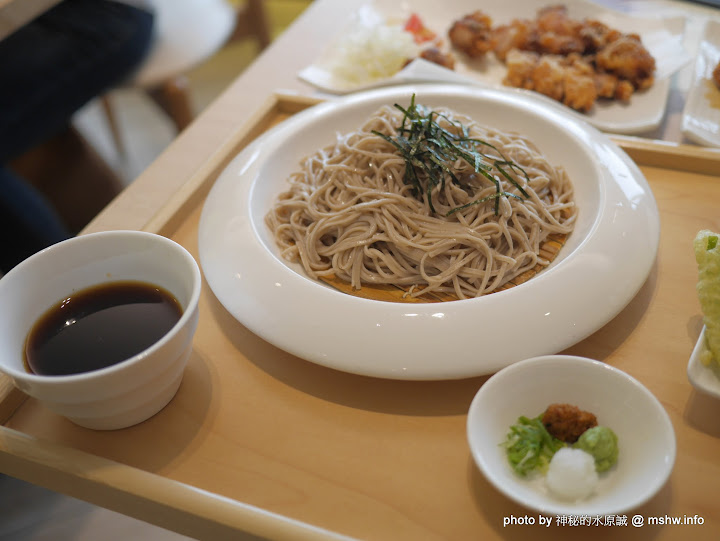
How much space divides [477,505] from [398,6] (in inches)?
93.5

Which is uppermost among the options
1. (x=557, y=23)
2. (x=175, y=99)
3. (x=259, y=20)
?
(x=557, y=23)

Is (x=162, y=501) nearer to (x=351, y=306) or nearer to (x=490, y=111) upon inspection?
(x=351, y=306)

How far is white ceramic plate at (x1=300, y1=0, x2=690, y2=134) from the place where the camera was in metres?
2.07

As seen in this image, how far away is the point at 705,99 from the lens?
1.96 metres

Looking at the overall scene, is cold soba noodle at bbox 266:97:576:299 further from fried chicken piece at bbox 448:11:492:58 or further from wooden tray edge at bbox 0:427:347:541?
fried chicken piece at bbox 448:11:492:58

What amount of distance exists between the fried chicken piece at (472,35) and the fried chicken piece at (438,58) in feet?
0.49

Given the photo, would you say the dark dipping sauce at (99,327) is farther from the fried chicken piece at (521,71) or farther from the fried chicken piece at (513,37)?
the fried chicken piece at (513,37)

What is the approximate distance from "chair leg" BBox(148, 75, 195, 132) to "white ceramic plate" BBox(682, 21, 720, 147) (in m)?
2.36

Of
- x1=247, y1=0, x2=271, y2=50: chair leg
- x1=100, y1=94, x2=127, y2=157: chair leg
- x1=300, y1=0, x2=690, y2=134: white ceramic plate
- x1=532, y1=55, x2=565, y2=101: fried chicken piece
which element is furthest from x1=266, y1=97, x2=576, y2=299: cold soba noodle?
x1=100, y1=94, x2=127, y2=157: chair leg

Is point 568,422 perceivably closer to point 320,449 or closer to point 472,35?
point 320,449

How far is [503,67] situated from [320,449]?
1.88 meters

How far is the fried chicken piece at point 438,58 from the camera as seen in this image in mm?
2338

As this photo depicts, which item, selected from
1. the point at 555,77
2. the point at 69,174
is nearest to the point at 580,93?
the point at 555,77

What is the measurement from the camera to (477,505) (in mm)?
992
